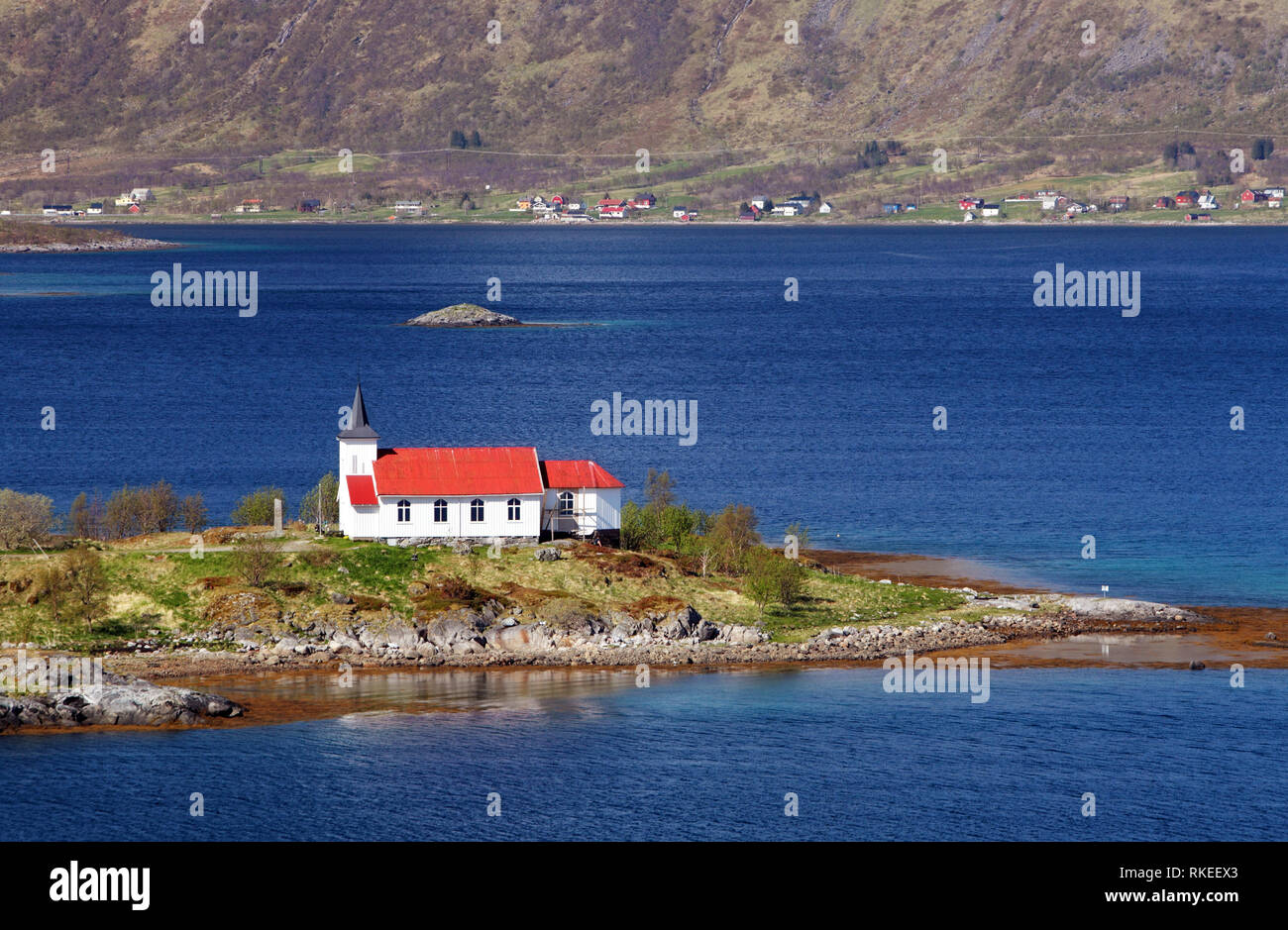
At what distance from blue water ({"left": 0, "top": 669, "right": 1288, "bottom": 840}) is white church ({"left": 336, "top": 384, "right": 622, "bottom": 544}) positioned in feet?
29.3

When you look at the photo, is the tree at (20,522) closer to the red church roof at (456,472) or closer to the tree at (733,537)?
the red church roof at (456,472)

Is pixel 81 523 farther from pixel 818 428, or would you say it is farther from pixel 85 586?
pixel 818 428

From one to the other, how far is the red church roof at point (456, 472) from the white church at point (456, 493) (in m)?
0.04

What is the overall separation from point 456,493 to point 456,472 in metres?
1.25

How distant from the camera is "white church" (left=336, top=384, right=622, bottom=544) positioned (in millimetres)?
72000

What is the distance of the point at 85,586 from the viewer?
219 ft

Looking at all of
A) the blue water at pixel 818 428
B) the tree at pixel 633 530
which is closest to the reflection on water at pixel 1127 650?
the blue water at pixel 818 428

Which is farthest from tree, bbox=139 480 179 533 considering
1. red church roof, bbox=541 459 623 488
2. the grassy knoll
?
red church roof, bbox=541 459 623 488

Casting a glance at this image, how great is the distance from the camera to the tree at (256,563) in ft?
225

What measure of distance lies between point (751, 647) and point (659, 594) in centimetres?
484

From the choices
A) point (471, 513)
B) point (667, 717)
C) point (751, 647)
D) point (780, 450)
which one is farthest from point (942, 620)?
point (780, 450)

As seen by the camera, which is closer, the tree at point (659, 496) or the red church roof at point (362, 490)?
the red church roof at point (362, 490)

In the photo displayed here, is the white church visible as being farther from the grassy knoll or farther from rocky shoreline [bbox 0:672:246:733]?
rocky shoreline [bbox 0:672:246:733]
